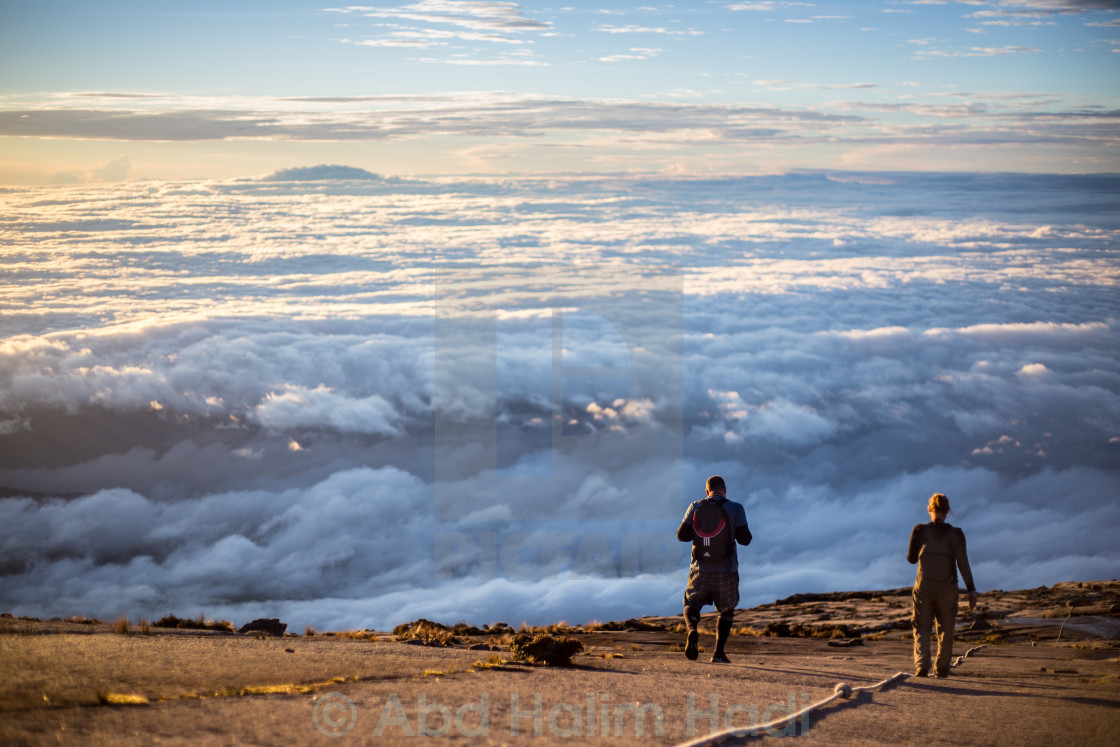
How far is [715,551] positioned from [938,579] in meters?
1.82

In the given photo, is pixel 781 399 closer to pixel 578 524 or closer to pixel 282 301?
pixel 578 524

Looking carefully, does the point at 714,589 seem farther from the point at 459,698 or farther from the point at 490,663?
the point at 459,698

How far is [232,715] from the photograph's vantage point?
4.05m

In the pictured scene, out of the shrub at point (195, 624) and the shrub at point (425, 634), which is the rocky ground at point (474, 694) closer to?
the shrub at point (425, 634)

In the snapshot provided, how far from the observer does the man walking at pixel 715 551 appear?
22.7 feet

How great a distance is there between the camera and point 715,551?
698 centimetres

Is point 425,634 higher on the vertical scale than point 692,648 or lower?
lower

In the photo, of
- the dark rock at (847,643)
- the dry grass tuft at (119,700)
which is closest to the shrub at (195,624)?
the dry grass tuft at (119,700)

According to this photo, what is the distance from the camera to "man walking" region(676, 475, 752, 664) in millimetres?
6918

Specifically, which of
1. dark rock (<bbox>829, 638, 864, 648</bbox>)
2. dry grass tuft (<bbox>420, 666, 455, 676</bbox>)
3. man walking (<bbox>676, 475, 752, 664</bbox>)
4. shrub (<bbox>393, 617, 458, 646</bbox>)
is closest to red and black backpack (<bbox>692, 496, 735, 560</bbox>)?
man walking (<bbox>676, 475, 752, 664</bbox>)

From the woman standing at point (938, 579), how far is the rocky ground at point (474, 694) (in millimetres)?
357

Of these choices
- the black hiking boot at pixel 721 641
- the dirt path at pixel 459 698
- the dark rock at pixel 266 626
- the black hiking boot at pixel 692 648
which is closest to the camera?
the dirt path at pixel 459 698

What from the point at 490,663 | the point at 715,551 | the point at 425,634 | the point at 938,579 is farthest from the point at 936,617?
the point at 425,634

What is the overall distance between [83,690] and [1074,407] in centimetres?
20188
